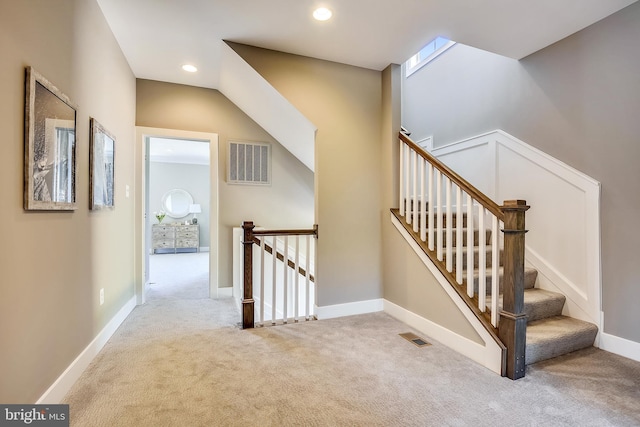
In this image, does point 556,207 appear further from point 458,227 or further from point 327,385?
point 327,385

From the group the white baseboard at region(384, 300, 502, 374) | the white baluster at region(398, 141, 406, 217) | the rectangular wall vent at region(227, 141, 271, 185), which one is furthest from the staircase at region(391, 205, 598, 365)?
the rectangular wall vent at region(227, 141, 271, 185)

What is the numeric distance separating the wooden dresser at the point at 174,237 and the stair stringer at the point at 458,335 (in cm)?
703

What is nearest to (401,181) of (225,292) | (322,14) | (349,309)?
(349,309)

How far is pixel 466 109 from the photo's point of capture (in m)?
3.40

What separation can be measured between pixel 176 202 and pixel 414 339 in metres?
8.21

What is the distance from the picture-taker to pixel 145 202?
3.58m

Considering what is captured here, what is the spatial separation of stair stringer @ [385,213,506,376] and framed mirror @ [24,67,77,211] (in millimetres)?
2528

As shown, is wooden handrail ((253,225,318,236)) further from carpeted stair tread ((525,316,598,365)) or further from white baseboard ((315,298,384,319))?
carpeted stair tread ((525,316,598,365))

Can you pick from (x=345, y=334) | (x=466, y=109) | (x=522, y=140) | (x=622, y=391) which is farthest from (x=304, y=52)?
(x=622, y=391)

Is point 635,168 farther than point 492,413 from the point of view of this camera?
Yes

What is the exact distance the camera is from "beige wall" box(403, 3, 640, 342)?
204 centimetres

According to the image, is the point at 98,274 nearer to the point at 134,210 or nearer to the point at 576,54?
the point at 134,210

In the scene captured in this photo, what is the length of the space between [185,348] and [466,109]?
3.71m

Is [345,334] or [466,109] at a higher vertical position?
[466,109]
